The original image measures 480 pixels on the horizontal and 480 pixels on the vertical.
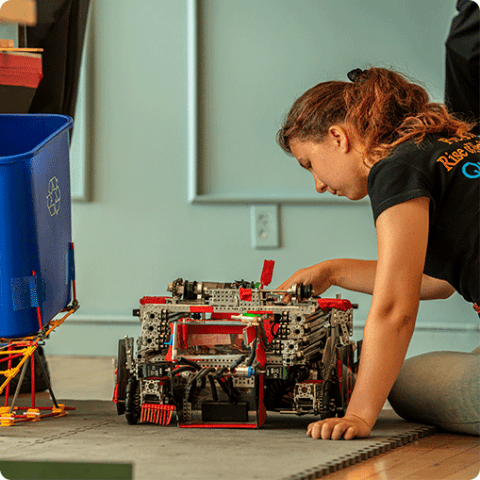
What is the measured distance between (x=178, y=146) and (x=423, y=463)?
1787 mm

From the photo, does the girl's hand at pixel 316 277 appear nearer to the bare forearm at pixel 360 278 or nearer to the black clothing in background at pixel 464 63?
the bare forearm at pixel 360 278

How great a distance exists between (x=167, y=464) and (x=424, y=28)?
2.06 meters

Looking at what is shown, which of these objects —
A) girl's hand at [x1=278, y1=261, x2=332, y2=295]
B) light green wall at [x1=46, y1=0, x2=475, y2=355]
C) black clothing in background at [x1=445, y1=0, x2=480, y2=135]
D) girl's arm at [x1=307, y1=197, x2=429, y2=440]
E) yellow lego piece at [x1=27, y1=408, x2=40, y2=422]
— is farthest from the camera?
light green wall at [x1=46, y1=0, x2=475, y2=355]

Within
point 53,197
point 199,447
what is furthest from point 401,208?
point 53,197

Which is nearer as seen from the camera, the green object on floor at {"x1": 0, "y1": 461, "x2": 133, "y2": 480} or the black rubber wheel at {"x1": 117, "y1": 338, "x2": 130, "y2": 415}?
the green object on floor at {"x1": 0, "y1": 461, "x2": 133, "y2": 480}

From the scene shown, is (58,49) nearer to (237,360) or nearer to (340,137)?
(340,137)

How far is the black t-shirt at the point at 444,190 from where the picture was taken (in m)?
1.00

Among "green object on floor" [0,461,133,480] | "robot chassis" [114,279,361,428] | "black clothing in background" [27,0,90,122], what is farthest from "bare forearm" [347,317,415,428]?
"black clothing in background" [27,0,90,122]

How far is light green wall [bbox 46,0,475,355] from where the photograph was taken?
2439 millimetres

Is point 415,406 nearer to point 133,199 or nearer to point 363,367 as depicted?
point 363,367

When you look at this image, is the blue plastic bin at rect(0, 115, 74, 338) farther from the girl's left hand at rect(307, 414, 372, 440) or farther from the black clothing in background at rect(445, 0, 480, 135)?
the black clothing in background at rect(445, 0, 480, 135)

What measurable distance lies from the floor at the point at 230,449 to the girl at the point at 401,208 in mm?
60

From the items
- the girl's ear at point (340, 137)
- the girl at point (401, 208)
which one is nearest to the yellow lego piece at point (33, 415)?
the girl at point (401, 208)

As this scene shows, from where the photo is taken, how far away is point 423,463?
37.0 inches
